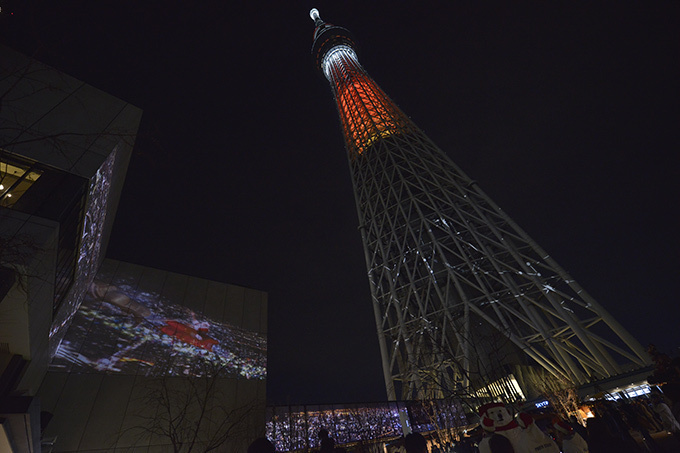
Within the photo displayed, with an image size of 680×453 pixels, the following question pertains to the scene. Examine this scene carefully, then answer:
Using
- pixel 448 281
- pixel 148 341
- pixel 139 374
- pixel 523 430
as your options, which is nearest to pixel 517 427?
pixel 523 430

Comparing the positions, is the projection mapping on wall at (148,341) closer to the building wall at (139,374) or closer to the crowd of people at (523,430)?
the building wall at (139,374)

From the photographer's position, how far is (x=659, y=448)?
19.5ft

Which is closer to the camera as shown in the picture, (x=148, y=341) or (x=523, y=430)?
(x=523, y=430)

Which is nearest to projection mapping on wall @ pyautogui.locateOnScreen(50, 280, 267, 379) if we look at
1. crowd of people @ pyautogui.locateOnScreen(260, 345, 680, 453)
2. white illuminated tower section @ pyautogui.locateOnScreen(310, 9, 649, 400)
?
crowd of people @ pyautogui.locateOnScreen(260, 345, 680, 453)

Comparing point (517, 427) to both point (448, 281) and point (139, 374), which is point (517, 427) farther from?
point (448, 281)

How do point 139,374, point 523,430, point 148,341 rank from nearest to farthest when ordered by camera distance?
point 523,430 < point 139,374 < point 148,341

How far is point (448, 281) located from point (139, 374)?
2133 cm

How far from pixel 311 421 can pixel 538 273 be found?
19223 millimetres

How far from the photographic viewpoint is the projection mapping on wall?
1158 cm

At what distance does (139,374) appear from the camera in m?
11.9

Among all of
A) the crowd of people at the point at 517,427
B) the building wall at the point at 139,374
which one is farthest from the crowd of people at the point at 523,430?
the building wall at the point at 139,374

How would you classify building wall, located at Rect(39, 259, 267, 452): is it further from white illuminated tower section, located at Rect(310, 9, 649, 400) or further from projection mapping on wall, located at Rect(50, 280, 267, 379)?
white illuminated tower section, located at Rect(310, 9, 649, 400)

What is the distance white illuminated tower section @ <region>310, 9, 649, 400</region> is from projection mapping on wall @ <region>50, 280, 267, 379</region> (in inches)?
389

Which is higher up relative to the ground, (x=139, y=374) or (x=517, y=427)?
(x=139, y=374)
